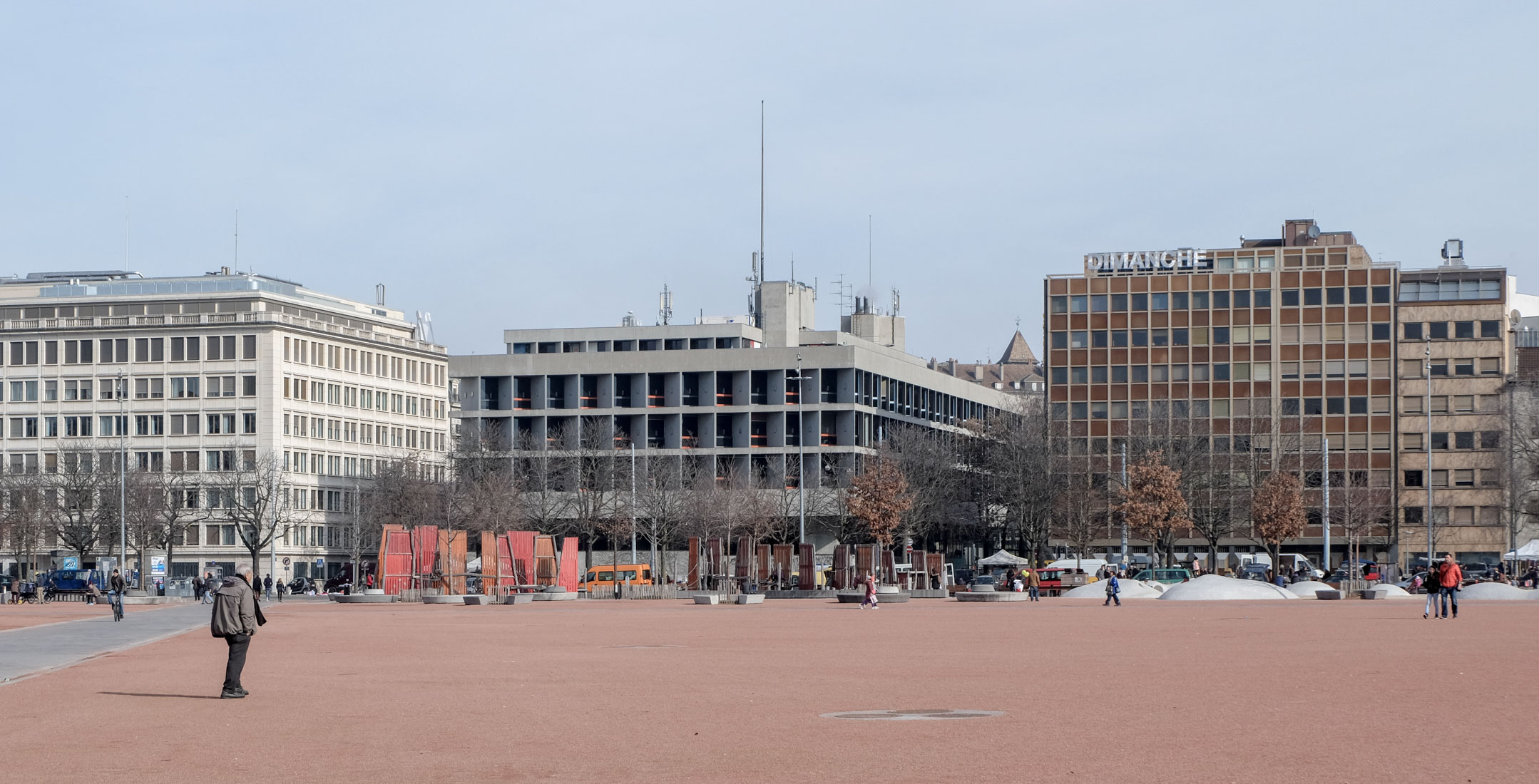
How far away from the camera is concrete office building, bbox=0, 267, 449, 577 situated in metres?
129

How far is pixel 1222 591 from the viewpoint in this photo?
68.4 meters

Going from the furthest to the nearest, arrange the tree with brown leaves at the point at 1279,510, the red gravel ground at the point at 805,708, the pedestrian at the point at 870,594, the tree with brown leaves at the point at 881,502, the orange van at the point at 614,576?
1. the tree with brown leaves at the point at 881,502
2. the tree with brown leaves at the point at 1279,510
3. the orange van at the point at 614,576
4. the pedestrian at the point at 870,594
5. the red gravel ground at the point at 805,708

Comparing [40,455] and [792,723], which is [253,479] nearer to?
[40,455]

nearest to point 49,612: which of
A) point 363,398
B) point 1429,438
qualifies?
point 363,398

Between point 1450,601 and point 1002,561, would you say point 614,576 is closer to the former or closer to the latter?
point 1002,561

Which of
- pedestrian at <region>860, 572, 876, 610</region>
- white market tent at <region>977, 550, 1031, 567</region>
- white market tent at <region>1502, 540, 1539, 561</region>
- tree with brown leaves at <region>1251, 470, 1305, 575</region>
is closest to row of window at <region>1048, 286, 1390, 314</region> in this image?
white market tent at <region>977, 550, 1031, 567</region>

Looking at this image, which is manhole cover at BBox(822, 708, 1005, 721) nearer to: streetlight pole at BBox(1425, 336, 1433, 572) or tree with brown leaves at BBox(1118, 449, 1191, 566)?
tree with brown leaves at BBox(1118, 449, 1191, 566)

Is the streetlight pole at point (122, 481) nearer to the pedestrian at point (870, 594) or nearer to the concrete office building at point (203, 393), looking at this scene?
the concrete office building at point (203, 393)

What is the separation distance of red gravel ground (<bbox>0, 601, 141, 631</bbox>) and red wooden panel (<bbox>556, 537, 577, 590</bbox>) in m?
17.3

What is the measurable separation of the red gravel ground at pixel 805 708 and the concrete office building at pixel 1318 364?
94.4m

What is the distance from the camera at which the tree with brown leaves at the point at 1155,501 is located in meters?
99.6

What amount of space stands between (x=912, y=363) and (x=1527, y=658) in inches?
4764

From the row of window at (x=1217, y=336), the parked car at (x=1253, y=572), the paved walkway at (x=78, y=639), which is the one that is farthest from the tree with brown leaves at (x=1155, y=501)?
the paved walkway at (x=78, y=639)

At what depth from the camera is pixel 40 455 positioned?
133m
